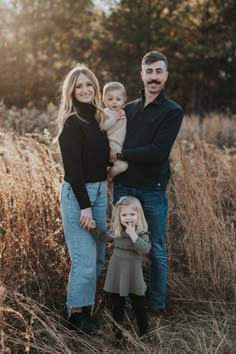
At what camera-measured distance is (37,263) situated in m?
3.38

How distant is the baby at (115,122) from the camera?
318 centimetres

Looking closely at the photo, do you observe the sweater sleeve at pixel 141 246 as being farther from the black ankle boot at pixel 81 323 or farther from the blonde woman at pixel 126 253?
the black ankle boot at pixel 81 323

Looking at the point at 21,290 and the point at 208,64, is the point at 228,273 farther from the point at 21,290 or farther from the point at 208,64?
the point at 208,64

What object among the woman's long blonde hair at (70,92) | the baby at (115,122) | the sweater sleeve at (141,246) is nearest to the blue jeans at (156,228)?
the baby at (115,122)

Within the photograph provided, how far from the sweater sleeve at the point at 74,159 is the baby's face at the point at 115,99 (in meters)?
0.43

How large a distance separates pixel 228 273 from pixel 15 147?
212 cm

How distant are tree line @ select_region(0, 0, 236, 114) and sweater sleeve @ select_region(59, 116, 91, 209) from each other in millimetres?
15915

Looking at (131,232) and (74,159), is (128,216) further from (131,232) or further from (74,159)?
(74,159)

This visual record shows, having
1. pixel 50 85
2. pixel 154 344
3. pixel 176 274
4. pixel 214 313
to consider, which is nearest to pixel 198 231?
pixel 176 274

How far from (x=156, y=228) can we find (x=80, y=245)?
0.61 metres

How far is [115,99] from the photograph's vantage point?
10.6 feet

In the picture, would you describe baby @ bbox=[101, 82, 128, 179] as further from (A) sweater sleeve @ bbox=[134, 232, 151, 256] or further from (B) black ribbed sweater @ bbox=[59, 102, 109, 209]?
(A) sweater sleeve @ bbox=[134, 232, 151, 256]

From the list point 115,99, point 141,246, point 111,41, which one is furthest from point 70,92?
point 111,41

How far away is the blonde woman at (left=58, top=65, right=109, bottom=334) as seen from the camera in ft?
9.55
